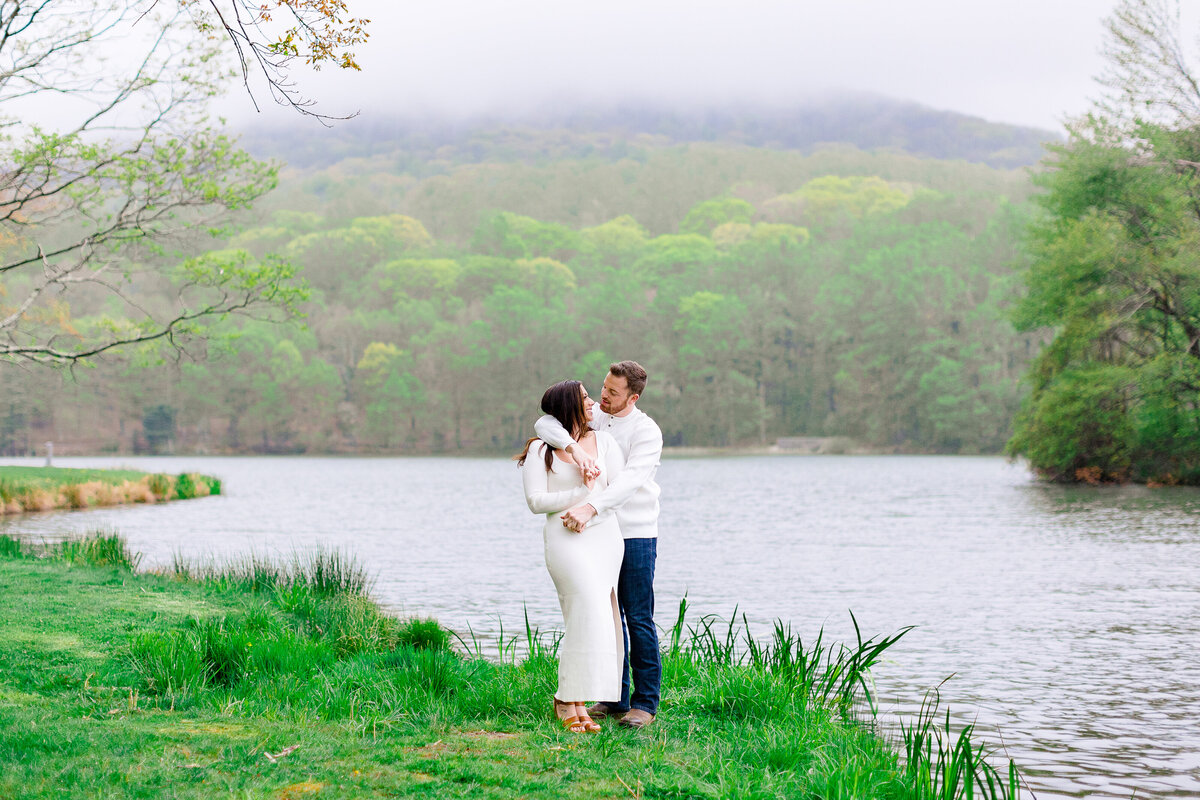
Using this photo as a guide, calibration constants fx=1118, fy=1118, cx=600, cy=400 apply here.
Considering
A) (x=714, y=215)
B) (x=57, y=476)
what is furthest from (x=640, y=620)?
(x=714, y=215)

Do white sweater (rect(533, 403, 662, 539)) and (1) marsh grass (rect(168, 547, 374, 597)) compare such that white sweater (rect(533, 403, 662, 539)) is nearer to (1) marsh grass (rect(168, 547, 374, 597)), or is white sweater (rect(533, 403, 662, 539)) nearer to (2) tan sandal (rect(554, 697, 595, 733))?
(2) tan sandal (rect(554, 697, 595, 733))

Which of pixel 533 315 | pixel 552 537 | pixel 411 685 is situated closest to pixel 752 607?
pixel 411 685

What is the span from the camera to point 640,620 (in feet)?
20.2

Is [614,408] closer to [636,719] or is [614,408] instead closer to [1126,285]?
[636,719]

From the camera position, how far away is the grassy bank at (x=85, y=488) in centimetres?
2722

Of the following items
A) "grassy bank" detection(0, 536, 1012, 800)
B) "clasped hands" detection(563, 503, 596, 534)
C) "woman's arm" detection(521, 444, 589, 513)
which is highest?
"woman's arm" detection(521, 444, 589, 513)

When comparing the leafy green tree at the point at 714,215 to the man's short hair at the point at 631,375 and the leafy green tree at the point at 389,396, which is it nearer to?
the leafy green tree at the point at 389,396

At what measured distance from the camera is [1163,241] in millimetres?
36031

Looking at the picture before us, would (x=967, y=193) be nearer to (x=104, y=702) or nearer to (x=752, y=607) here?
(x=752, y=607)

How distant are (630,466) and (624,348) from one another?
9246 centimetres

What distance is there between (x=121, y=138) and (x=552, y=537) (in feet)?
46.4

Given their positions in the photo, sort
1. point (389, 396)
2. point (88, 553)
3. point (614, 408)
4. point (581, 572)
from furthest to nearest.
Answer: point (389, 396), point (88, 553), point (614, 408), point (581, 572)

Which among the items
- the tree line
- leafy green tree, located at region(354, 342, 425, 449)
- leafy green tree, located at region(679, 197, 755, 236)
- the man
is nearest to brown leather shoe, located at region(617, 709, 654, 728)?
the man

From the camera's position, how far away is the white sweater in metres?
5.86
